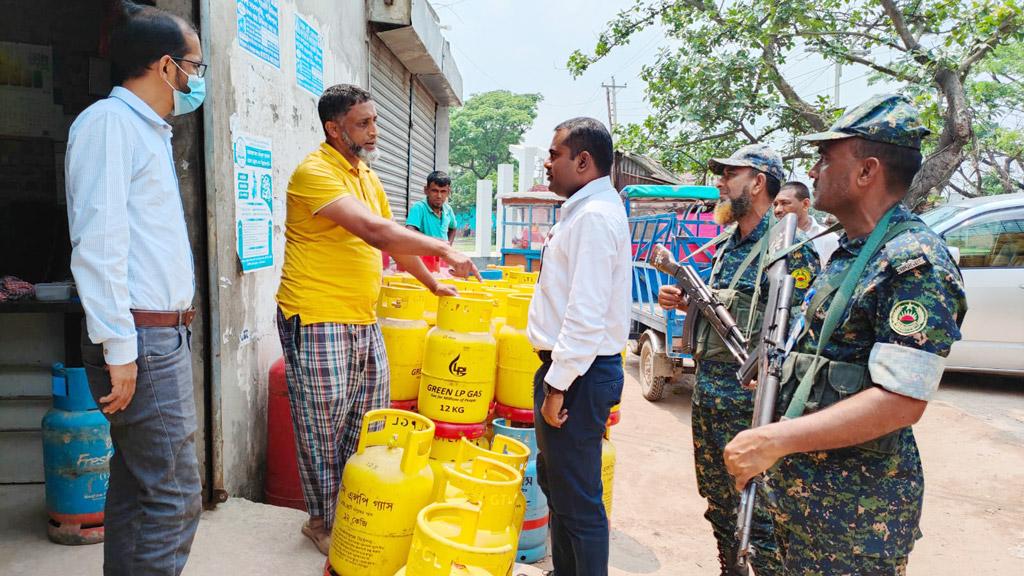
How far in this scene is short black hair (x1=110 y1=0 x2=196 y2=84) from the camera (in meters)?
1.97

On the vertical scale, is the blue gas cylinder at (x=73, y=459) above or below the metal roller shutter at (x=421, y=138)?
below

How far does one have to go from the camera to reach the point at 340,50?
5.10m

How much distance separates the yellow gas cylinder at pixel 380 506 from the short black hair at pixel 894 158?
5.74ft

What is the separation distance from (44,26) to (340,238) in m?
2.82

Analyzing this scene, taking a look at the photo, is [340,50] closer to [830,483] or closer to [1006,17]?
[830,483]

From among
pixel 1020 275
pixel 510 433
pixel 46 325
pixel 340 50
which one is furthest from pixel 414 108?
pixel 1020 275

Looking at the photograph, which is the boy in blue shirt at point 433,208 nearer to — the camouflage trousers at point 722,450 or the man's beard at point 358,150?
the man's beard at point 358,150

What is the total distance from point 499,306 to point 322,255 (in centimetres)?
128

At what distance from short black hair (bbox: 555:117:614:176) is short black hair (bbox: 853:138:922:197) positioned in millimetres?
1021

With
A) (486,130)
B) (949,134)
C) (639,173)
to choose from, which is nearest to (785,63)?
(949,134)

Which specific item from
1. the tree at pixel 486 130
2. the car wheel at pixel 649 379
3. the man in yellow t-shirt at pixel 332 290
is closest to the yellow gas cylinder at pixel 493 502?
the man in yellow t-shirt at pixel 332 290

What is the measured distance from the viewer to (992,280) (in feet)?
24.4

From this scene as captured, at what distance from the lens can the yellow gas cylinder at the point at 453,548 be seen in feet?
6.05

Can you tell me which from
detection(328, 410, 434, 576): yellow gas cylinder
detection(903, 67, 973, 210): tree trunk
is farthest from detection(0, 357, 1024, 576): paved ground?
detection(903, 67, 973, 210): tree trunk
